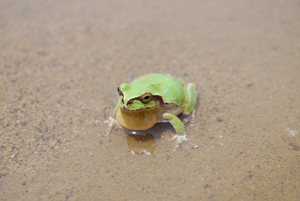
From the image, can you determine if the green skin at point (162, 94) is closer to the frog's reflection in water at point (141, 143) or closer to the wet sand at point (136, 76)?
the wet sand at point (136, 76)

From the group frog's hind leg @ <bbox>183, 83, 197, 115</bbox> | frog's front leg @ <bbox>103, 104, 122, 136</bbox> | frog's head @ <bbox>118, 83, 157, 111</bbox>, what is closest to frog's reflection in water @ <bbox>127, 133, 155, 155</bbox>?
frog's front leg @ <bbox>103, 104, 122, 136</bbox>

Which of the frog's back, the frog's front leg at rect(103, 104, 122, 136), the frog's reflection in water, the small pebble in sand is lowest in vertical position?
the small pebble in sand

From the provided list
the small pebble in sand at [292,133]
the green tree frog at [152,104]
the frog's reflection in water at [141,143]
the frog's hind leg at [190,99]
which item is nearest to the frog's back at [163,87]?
the green tree frog at [152,104]

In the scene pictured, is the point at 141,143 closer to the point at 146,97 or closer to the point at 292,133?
the point at 146,97

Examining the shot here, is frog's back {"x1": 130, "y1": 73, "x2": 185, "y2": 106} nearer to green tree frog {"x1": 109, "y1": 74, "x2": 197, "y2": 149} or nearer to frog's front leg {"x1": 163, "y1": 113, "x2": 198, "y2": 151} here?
green tree frog {"x1": 109, "y1": 74, "x2": 197, "y2": 149}

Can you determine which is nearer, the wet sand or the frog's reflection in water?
the wet sand

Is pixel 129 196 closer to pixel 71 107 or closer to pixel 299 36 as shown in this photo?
pixel 71 107

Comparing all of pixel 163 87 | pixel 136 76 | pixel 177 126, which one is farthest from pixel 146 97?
pixel 136 76
